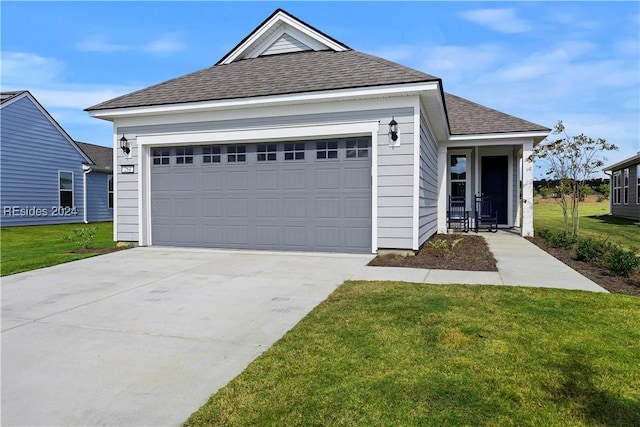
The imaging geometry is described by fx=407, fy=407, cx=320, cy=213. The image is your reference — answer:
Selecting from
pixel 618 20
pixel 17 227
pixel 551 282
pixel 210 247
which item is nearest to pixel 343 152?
pixel 210 247

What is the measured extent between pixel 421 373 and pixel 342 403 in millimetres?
714

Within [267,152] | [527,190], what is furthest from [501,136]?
[267,152]

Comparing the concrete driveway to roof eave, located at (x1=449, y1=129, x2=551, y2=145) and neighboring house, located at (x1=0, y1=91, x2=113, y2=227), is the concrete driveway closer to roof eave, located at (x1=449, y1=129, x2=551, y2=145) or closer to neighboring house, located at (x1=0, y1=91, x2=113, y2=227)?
roof eave, located at (x1=449, y1=129, x2=551, y2=145)

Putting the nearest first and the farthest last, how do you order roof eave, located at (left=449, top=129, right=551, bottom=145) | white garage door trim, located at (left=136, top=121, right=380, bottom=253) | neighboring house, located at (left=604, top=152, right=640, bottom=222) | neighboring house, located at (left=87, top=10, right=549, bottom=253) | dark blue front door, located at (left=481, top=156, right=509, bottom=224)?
neighboring house, located at (left=87, top=10, right=549, bottom=253) → white garage door trim, located at (left=136, top=121, right=380, bottom=253) → roof eave, located at (left=449, top=129, right=551, bottom=145) → dark blue front door, located at (left=481, top=156, right=509, bottom=224) → neighboring house, located at (left=604, top=152, right=640, bottom=222)

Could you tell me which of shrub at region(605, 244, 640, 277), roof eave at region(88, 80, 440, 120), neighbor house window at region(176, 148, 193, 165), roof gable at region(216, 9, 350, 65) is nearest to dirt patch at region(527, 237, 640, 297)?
shrub at region(605, 244, 640, 277)

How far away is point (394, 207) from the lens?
8.51 m

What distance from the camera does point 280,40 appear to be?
1185 centimetres

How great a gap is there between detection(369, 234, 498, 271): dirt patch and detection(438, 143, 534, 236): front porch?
465 cm

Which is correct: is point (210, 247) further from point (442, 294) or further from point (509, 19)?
point (509, 19)

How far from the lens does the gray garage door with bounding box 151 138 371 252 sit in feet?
29.1

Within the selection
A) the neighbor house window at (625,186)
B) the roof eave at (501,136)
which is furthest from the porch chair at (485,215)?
the neighbor house window at (625,186)

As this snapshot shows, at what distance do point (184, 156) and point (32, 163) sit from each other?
1349 centimetres

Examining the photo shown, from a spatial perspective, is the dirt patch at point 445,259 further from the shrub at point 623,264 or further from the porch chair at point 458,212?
the porch chair at point 458,212

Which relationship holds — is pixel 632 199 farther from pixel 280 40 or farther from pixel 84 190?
pixel 84 190
